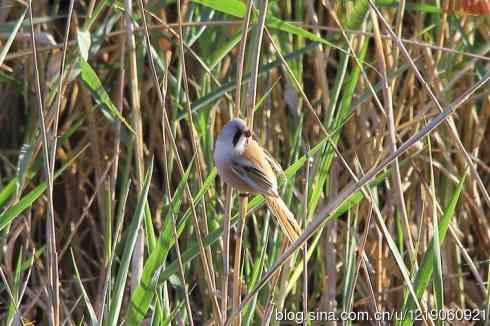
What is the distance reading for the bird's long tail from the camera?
200cm

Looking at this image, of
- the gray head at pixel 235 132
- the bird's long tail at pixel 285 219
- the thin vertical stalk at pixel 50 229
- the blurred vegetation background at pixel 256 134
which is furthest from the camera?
the blurred vegetation background at pixel 256 134

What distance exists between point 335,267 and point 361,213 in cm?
30

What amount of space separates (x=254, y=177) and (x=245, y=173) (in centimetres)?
2

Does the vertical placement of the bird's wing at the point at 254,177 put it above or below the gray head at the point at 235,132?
below

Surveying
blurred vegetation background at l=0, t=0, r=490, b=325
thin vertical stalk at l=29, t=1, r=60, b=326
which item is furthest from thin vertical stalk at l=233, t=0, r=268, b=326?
blurred vegetation background at l=0, t=0, r=490, b=325

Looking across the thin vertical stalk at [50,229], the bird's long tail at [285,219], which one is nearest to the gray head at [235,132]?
the bird's long tail at [285,219]

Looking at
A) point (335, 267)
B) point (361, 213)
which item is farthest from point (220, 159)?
point (361, 213)

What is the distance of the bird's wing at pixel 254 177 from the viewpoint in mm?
1982

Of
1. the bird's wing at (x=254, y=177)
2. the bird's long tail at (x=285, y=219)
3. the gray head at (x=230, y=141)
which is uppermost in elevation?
the gray head at (x=230, y=141)

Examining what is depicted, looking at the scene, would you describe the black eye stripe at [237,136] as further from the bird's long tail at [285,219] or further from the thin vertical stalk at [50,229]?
the thin vertical stalk at [50,229]

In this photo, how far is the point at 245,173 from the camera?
6.54 ft

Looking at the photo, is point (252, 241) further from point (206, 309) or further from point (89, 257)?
point (89, 257)

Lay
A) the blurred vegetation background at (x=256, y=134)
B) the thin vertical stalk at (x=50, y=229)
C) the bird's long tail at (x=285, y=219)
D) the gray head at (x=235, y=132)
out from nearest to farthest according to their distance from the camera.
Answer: the thin vertical stalk at (x=50, y=229)
the gray head at (x=235, y=132)
the bird's long tail at (x=285, y=219)
the blurred vegetation background at (x=256, y=134)

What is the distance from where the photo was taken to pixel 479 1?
2.54 metres
